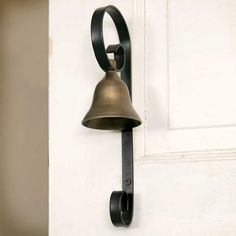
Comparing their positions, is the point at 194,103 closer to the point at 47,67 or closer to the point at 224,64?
the point at 224,64

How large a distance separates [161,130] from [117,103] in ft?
0.40

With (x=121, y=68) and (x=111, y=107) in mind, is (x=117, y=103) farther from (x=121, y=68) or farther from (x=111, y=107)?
(x=121, y=68)

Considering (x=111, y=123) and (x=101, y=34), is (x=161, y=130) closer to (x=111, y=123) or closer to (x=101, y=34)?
(x=111, y=123)

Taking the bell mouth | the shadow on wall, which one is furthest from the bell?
Result: the shadow on wall

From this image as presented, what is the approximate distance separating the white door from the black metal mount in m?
0.02

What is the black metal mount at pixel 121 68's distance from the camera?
114 centimetres

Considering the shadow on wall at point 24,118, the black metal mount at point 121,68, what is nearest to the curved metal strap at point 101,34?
the black metal mount at point 121,68

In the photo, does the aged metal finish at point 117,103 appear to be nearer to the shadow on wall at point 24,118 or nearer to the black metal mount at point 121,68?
the black metal mount at point 121,68

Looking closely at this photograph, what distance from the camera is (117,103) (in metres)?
1.11

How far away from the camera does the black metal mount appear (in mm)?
1138

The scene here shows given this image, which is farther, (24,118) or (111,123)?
(24,118)

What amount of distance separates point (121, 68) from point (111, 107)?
123 millimetres

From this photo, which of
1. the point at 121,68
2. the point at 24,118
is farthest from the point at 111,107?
the point at 24,118

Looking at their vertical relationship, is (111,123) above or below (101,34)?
below
